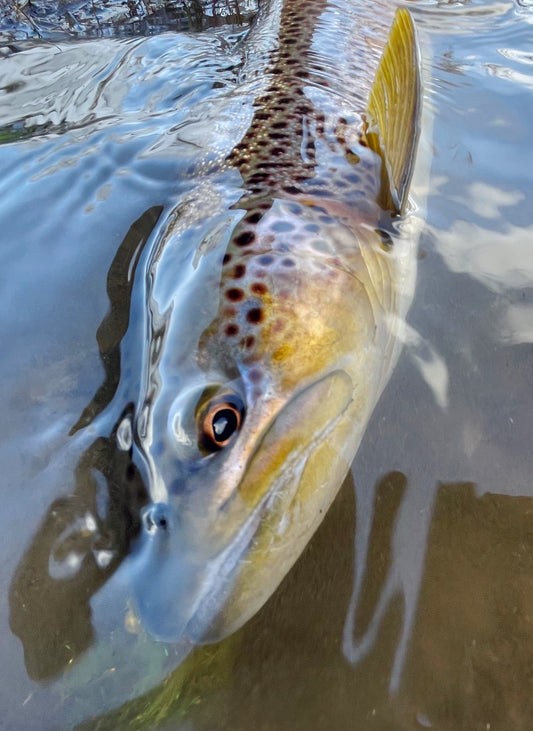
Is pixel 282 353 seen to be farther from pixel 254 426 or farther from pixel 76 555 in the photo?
pixel 76 555

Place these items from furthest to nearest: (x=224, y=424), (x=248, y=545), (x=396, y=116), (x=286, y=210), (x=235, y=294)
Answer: (x=396, y=116) → (x=286, y=210) → (x=235, y=294) → (x=224, y=424) → (x=248, y=545)

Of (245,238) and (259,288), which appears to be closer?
(259,288)

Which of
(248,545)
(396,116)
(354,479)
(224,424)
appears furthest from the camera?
(396,116)

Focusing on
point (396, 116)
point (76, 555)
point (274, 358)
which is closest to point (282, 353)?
point (274, 358)

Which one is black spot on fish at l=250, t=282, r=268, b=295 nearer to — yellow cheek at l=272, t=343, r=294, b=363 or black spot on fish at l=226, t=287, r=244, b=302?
black spot on fish at l=226, t=287, r=244, b=302

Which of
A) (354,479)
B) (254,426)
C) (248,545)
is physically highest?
(254,426)

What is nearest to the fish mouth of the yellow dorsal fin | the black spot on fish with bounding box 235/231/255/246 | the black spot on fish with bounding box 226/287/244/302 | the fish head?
the fish head

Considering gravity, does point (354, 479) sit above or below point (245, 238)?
below

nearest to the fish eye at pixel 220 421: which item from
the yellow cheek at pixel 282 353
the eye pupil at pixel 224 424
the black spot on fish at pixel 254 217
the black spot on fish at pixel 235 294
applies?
the eye pupil at pixel 224 424
